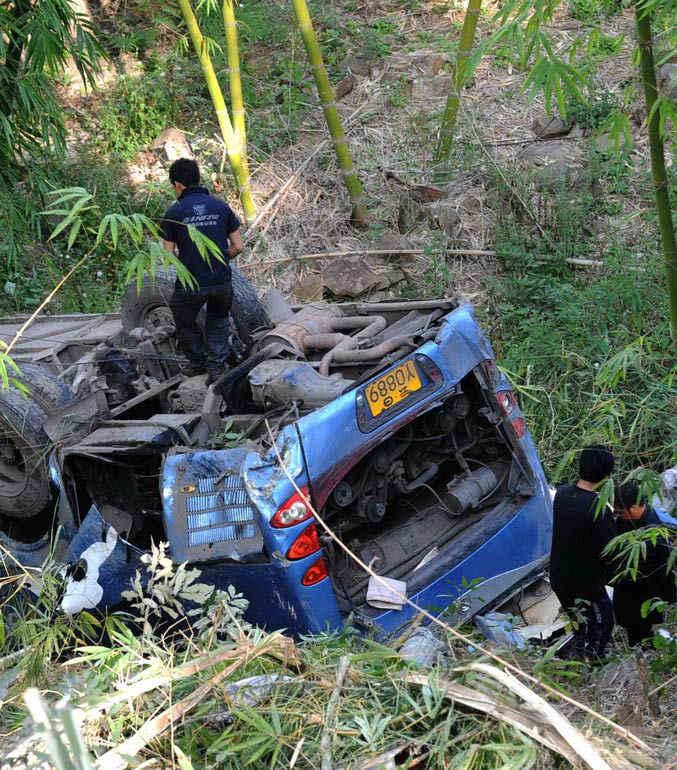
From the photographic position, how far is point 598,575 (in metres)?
3.86

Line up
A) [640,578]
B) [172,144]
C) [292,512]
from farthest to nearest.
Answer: [172,144]
[640,578]
[292,512]

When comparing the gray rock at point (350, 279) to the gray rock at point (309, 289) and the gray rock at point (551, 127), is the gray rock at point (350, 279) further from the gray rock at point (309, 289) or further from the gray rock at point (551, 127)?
the gray rock at point (551, 127)

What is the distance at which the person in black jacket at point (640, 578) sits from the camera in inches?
147

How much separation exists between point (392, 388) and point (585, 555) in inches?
42.4

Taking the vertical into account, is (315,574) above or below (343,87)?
below

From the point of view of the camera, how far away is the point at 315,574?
367cm

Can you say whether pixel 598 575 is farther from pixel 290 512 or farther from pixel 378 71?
pixel 378 71

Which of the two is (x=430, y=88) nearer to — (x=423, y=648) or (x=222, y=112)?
(x=222, y=112)

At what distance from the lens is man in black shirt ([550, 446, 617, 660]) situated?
3.76 m

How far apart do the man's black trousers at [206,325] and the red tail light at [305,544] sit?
1639 millimetres

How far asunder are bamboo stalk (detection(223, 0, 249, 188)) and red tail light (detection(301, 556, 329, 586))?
18.2 feet

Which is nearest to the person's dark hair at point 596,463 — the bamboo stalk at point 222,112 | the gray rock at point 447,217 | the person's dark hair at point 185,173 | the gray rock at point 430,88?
the person's dark hair at point 185,173

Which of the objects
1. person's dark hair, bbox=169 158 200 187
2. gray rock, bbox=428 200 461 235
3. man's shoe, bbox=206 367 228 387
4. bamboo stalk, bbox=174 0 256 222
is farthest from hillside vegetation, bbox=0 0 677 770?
man's shoe, bbox=206 367 228 387

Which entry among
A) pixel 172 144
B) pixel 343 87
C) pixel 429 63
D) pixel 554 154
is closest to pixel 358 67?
pixel 343 87
